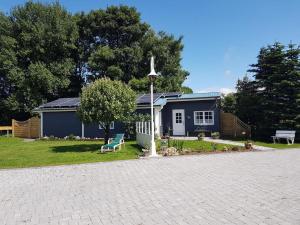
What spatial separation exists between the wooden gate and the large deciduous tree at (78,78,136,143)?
15565 mm

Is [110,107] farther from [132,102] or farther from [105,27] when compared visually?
[105,27]

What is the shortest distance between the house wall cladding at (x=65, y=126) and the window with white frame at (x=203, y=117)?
8.10m

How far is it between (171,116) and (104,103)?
11.8m

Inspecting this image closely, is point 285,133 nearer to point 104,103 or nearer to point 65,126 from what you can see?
point 104,103

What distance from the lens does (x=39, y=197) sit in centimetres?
866

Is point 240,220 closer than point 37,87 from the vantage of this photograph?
Yes

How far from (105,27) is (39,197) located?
122ft

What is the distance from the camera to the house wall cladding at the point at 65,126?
30.0 m

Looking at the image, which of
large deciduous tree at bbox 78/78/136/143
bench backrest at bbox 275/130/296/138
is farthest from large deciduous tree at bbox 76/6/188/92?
large deciduous tree at bbox 78/78/136/143

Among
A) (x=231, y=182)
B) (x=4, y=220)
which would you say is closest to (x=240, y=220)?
(x=231, y=182)

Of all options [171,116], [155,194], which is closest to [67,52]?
[171,116]

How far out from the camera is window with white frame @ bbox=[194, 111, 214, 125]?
28.7 metres

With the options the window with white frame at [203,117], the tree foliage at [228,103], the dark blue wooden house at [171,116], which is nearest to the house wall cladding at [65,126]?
the dark blue wooden house at [171,116]

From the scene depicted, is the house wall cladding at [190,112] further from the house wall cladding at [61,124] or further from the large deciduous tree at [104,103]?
the large deciduous tree at [104,103]
